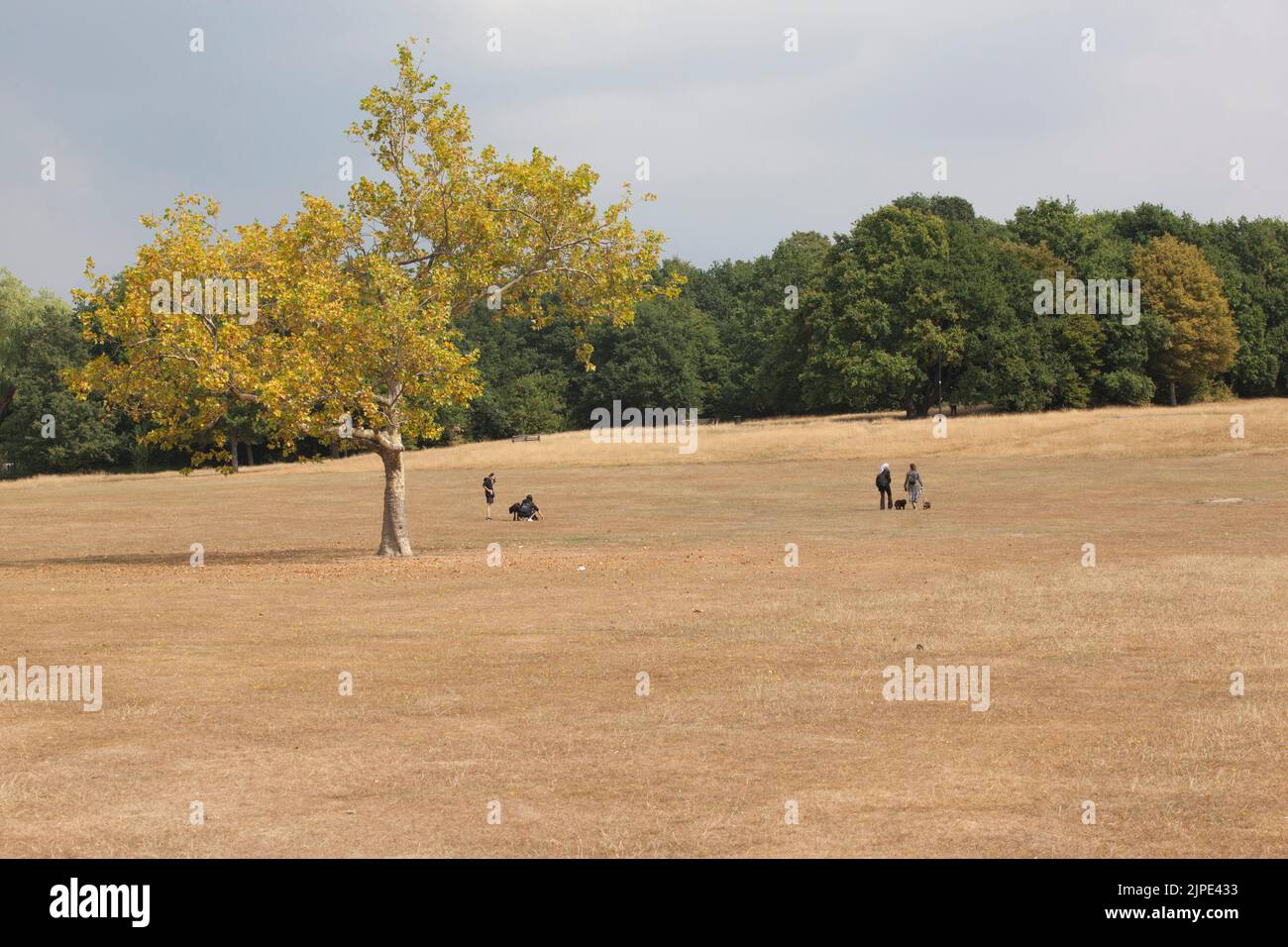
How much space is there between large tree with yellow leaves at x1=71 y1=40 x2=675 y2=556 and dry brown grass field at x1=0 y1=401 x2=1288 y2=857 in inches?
167

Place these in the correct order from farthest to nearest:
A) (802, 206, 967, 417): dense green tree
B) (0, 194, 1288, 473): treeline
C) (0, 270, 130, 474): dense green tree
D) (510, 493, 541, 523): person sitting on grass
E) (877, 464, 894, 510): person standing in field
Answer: (0, 270, 130, 474): dense green tree
(0, 194, 1288, 473): treeline
(802, 206, 967, 417): dense green tree
(877, 464, 894, 510): person standing in field
(510, 493, 541, 523): person sitting on grass

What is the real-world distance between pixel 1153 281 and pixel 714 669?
113 meters

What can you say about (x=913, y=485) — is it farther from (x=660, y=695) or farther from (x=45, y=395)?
(x=45, y=395)

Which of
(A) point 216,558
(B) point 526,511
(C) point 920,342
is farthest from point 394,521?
(C) point 920,342

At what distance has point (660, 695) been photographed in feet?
57.4

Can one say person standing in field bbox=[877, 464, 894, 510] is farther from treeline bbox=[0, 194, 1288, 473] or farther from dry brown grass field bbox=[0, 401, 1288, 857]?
treeline bbox=[0, 194, 1288, 473]

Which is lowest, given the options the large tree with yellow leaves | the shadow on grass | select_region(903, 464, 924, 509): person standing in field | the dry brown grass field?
the shadow on grass

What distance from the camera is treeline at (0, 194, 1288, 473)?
112375 millimetres

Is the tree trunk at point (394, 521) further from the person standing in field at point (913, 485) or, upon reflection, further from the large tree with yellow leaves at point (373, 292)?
the person standing in field at point (913, 485)

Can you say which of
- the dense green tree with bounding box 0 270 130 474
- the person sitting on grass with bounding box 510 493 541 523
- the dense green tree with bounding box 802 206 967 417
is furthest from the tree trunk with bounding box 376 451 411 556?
the dense green tree with bounding box 0 270 130 474

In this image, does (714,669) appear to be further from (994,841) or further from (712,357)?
(712,357)

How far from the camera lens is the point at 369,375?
3631 cm

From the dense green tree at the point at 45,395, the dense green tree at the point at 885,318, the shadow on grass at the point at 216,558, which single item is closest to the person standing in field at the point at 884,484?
the shadow on grass at the point at 216,558
